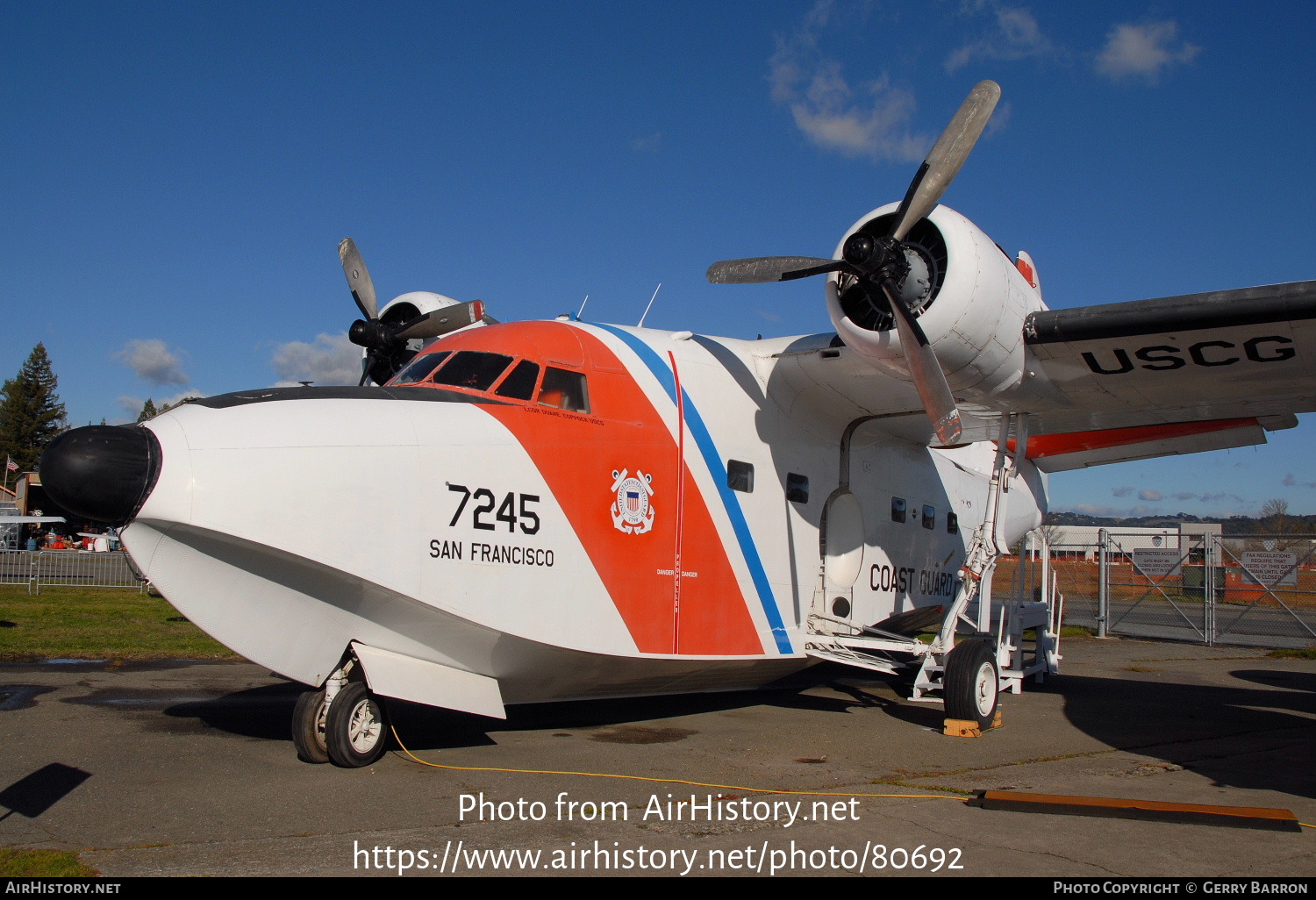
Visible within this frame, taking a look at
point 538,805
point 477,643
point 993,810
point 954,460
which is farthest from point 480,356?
point 954,460

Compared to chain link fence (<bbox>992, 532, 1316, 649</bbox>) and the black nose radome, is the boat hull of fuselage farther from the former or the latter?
chain link fence (<bbox>992, 532, 1316, 649</bbox>)

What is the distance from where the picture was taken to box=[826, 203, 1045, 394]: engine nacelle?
26.2 feet

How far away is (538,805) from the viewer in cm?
566

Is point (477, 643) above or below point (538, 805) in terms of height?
above

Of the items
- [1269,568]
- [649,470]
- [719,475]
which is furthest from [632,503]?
[1269,568]

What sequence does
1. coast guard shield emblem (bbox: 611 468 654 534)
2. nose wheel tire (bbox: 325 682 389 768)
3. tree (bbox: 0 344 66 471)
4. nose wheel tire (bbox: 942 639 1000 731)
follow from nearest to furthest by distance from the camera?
1. nose wheel tire (bbox: 325 682 389 768)
2. coast guard shield emblem (bbox: 611 468 654 534)
3. nose wheel tire (bbox: 942 639 1000 731)
4. tree (bbox: 0 344 66 471)

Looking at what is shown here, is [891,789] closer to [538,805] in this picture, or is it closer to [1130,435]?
[538,805]

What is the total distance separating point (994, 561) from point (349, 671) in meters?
6.65

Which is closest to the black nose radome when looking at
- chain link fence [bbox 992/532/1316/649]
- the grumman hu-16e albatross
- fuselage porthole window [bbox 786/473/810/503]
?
the grumman hu-16e albatross

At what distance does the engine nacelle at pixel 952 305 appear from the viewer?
800cm

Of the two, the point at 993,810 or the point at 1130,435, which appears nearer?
the point at 993,810

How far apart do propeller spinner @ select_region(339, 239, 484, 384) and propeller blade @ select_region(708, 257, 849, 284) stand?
2.63m

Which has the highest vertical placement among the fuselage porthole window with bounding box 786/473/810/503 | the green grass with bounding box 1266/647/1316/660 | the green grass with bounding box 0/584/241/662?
the fuselage porthole window with bounding box 786/473/810/503

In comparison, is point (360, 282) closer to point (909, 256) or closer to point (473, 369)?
point (473, 369)
